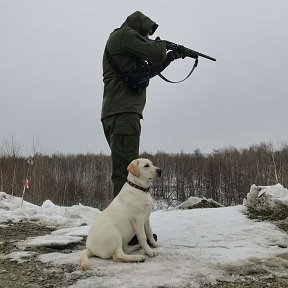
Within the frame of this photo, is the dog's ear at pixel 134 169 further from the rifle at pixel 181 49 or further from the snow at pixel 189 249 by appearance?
the rifle at pixel 181 49

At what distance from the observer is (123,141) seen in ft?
14.6

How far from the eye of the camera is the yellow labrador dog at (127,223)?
3719 mm

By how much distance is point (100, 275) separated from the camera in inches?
130

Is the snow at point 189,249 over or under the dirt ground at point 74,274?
over

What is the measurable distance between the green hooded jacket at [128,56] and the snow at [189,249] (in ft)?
5.40

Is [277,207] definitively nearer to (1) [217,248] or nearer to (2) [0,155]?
(1) [217,248]

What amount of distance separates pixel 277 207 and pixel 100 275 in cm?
387

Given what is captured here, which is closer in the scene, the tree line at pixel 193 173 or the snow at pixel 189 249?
the snow at pixel 189 249

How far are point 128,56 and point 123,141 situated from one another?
101 centimetres

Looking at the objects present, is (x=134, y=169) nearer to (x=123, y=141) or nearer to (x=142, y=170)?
(x=142, y=170)

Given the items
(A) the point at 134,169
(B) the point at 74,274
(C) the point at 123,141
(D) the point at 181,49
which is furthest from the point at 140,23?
(B) the point at 74,274

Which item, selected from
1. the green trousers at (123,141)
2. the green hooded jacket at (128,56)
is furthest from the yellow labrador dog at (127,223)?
the green hooded jacket at (128,56)

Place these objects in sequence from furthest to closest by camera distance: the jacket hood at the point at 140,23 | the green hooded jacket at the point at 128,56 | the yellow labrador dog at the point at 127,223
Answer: the jacket hood at the point at 140,23
the green hooded jacket at the point at 128,56
the yellow labrador dog at the point at 127,223

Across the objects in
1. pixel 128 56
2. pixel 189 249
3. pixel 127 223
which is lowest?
pixel 189 249
